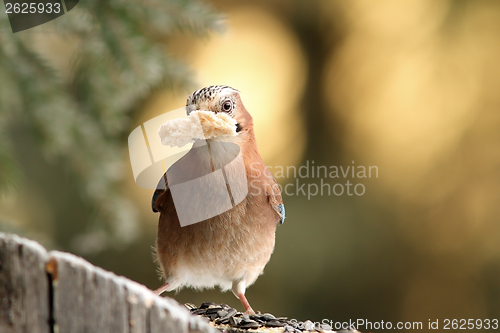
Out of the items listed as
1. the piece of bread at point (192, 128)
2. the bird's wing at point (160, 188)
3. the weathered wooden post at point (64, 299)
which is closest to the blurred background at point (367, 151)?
the bird's wing at point (160, 188)

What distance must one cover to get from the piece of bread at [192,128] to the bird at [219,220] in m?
0.08

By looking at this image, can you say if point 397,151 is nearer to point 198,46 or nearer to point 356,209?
point 356,209

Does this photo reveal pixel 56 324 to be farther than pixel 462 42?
No

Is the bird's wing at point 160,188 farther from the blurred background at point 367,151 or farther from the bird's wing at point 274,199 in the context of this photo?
the blurred background at point 367,151

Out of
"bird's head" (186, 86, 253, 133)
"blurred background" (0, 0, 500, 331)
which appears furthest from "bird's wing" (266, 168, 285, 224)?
"blurred background" (0, 0, 500, 331)

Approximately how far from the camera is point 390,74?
8.41 feet

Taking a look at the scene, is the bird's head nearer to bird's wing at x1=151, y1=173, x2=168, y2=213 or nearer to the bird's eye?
the bird's eye

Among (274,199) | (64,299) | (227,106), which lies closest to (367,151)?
(274,199)

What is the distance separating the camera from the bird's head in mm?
1264

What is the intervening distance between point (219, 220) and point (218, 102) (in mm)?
367

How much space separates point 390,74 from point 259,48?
83 cm

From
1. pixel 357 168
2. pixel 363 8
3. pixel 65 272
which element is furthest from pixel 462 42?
pixel 65 272

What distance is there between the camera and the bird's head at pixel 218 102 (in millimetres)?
1264

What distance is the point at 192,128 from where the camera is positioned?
1.14m
